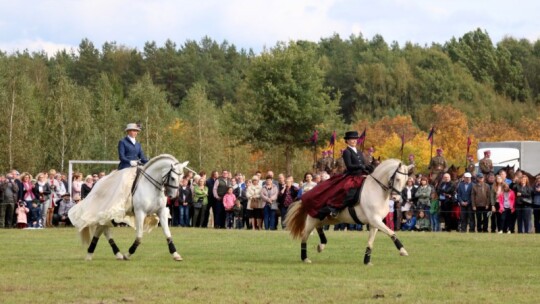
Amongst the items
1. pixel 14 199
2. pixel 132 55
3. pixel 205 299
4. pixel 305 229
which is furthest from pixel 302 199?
pixel 132 55

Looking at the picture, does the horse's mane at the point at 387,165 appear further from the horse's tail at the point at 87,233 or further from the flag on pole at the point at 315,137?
the flag on pole at the point at 315,137

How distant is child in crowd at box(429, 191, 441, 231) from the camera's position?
36969 millimetres

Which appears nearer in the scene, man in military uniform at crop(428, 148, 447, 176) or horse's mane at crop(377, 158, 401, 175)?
horse's mane at crop(377, 158, 401, 175)

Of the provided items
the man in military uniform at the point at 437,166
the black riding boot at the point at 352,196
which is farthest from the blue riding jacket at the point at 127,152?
the man in military uniform at the point at 437,166

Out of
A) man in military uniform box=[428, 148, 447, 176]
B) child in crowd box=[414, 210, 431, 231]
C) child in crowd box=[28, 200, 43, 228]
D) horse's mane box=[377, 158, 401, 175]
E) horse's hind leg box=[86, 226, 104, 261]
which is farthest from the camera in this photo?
man in military uniform box=[428, 148, 447, 176]

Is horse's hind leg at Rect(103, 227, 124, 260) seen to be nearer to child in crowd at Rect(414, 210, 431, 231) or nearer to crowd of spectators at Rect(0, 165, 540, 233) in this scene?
crowd of spectators at Rect(0, 165, 540, 233)

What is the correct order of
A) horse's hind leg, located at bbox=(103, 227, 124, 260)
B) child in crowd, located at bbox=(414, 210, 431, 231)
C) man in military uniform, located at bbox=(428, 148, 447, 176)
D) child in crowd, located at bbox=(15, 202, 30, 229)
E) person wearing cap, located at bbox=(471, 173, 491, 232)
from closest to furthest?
1. horse's hind leg, located at bbox=(103, 227, 124, 260)
2. person wearing cap, located at bbox=(471, 173, 491, 232)
3. child in crowd, located at bbox=(414, 210, 431, 231)
4. child in crowd, located at bbox=(15, 202, 30, 229)
5. man in military uniform, located at bbox=(428, 148, 447, 176)

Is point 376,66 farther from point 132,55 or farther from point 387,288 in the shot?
point 387,288

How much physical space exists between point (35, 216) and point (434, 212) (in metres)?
14.0

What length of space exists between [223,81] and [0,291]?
389ft

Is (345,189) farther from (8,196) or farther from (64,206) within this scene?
(64,206)

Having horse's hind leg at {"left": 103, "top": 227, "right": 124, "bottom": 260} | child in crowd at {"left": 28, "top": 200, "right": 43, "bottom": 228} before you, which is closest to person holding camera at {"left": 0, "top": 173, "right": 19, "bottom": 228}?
child in crowd at {"left": 28, "top": 200, "right": 43, "bottom": 228}

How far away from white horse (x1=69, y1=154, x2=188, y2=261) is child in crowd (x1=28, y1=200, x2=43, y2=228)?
17.9 metres

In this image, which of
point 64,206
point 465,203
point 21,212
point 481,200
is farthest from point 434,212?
point 21,212
